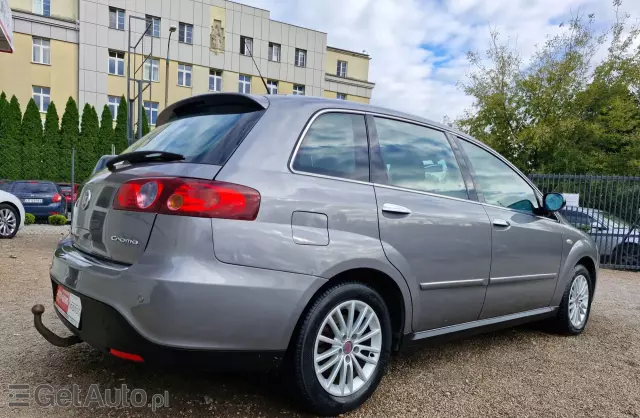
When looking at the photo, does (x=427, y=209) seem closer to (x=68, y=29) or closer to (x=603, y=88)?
(x=603, y=88)

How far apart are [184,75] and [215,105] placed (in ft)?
107

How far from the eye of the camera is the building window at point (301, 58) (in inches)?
1457

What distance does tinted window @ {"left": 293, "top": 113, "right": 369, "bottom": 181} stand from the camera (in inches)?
99.0

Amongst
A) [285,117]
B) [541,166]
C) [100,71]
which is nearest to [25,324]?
[285,117]

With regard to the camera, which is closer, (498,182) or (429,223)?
(429,223)

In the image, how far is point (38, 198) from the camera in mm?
15195

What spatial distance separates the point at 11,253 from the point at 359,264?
25.2ft

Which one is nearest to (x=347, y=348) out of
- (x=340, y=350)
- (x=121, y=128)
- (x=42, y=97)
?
(x=340, y=350)

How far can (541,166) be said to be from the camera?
17844mm

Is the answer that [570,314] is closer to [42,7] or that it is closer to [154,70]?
[154,70]

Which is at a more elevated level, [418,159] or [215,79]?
[215,79]

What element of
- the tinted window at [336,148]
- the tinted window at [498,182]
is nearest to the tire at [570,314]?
the tinted window at [498,182]

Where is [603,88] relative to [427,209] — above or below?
above

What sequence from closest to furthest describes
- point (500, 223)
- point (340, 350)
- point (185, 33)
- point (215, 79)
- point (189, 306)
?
point (189, 306) < point (340, 350) < point (500, 223) < point (185, 33) < point (215, 79)
